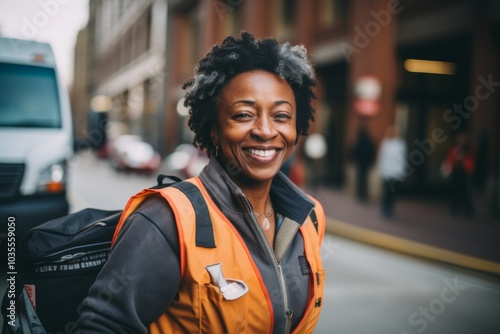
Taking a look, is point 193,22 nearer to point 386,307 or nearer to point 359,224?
point 359,224

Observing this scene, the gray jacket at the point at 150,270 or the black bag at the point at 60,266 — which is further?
the black bag at the point at 60,266

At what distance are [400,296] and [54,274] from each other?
4778 millimetres

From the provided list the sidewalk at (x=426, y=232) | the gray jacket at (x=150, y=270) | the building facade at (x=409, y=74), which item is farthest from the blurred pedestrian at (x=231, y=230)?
the building facade at (x=409, y=74)

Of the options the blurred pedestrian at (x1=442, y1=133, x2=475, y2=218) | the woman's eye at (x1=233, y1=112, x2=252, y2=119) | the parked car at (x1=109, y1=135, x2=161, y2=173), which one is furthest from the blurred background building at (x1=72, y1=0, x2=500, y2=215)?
the woman's eye at (x1=233, y1=112, x2=252, y2=119)

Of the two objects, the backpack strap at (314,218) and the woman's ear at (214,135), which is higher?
the woman's ear at (214,135)

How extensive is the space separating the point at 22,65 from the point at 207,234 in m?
5.38

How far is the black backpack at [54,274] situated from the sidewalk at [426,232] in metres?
6.41

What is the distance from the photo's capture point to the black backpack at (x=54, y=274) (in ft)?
5.37

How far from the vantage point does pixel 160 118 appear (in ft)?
121

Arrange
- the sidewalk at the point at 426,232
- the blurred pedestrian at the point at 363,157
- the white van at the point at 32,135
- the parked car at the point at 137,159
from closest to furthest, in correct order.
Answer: the white van at the point at 32,135 → the sidewalk at the point at 426,232 → the blurred pedestrian at the point at 363,157 → the parked car at the point at 137,159

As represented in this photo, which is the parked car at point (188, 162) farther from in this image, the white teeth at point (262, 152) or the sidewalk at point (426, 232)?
the white teeth at point (262, 152)

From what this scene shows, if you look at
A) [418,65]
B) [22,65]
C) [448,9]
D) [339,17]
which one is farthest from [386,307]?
[339,17]

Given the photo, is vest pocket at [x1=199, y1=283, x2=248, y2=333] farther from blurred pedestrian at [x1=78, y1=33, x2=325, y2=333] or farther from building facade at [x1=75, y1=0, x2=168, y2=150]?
building facade at [x1=75, y1=0, x2=168, y2=150]

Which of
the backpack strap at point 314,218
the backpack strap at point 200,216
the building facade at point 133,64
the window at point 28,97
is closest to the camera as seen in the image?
the backpack strap at point 200,216
